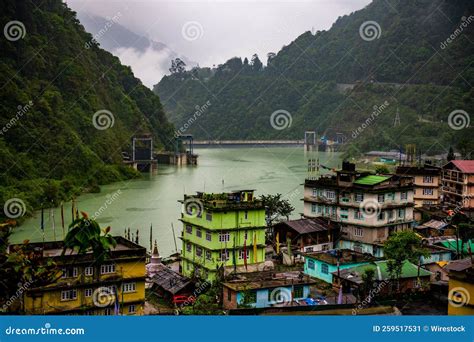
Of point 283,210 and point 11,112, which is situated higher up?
point 11,112

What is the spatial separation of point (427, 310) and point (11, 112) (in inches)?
657

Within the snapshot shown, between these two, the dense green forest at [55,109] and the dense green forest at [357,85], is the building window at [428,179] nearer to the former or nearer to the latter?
the dense green forest at [55,109]

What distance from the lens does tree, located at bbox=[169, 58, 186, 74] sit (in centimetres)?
5541

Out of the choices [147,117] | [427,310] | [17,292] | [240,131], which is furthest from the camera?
[240,131]

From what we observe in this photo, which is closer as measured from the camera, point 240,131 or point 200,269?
point 200,269

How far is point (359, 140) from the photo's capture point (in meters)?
31.9

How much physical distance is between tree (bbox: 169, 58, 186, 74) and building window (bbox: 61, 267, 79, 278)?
5081cm

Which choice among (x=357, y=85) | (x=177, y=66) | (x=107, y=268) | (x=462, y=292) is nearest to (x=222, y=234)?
(x=107, y=268)

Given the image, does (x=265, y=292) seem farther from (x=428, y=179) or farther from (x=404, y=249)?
(x=428, y=179)

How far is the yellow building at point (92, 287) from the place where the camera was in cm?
536

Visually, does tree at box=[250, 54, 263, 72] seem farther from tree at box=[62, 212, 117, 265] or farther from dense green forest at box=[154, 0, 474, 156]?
tree at box=[62, 212, 117, 265]
